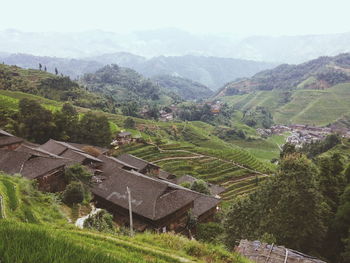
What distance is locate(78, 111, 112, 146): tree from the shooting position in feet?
147

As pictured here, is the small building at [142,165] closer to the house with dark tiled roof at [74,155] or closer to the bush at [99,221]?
the house with dark tiled roof at [74,155]

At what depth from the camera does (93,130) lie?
45625 millimetres

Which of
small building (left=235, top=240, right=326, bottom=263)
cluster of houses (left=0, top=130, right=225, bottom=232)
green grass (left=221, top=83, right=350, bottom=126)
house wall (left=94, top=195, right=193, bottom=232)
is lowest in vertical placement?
green grass (left=221, top=83, right=350, bottom=126)

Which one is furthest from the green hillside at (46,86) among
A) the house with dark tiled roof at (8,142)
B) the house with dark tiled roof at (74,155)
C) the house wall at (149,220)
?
the house wall at (149,220)

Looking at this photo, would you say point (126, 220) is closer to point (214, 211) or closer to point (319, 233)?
point (214, 211)

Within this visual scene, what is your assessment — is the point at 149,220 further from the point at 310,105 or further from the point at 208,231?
the point at 310,105

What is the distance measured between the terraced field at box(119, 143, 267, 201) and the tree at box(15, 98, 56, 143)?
16319 millimetres

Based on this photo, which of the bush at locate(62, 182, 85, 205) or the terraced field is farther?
the terraced field

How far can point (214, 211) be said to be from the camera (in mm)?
28812

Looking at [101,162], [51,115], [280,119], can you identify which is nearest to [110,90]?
[280,119]

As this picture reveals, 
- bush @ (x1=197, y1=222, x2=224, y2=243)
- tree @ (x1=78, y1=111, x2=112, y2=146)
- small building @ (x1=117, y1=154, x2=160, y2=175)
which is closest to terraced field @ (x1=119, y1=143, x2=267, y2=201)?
tree @ (x1=78, y1=111, x2=112, y2=146)

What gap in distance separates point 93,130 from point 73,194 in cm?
2765

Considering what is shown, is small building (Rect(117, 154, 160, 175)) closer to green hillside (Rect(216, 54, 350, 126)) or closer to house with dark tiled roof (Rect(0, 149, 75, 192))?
house with dark tiled roof (Rect(0, 149, 75, 192))

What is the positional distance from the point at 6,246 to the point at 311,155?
251 ft
